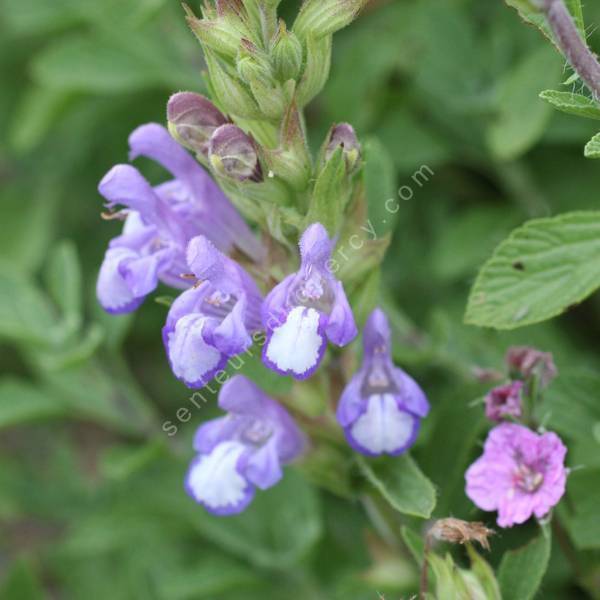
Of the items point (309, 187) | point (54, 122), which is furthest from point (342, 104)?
point (309, 187)

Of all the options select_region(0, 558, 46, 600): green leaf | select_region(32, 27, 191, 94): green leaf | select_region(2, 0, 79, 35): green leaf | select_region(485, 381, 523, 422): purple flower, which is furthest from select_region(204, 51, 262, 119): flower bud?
select_region(2, 0, 79, 35): green leaf

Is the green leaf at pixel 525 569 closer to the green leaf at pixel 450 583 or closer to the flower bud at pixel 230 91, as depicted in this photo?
the green leaf at pixel 450 583

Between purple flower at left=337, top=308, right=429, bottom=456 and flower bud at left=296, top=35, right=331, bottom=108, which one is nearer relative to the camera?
flower bud at left=296, top=35, right=331, bottom=108

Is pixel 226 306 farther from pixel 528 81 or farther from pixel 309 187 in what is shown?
pixel 528 81

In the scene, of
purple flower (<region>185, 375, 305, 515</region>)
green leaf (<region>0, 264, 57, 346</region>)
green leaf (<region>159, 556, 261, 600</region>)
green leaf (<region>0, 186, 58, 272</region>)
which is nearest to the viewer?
purple flower (<region>185, 375, 305, 515</region>)

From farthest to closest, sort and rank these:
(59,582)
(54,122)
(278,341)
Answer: (59,582) < (54,122) < (278,341)

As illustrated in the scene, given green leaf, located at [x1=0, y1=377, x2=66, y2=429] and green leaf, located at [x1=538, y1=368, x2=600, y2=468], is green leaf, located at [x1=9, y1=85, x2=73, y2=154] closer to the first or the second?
green leaf, located at [x1=0, y1=377, x2=66, y2=429]

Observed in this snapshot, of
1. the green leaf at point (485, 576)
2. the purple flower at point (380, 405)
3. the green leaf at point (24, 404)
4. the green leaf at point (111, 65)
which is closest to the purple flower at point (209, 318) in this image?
the purple flower at point (380, 405)
